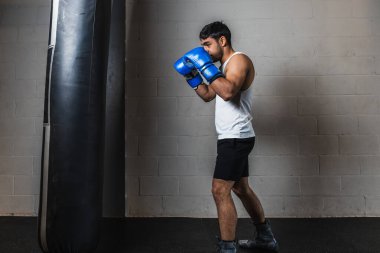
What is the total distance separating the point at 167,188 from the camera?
299cm

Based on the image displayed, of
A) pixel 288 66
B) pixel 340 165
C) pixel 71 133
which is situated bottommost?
pixel 340 165

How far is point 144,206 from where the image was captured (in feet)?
9.79

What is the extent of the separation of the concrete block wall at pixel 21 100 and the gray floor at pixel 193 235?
0.23 m

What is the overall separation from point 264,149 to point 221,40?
1.26 meters

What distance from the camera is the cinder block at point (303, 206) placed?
9.61ft

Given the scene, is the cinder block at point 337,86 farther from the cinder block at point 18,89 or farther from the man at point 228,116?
the cinder block at point 18,89

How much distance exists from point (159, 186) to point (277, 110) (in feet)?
4.11

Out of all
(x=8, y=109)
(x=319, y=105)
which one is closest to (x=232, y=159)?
(x=319, y=105)

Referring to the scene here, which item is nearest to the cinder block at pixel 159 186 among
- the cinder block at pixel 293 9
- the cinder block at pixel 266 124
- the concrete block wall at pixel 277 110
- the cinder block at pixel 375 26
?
the concrete block wall at pixel 277 110

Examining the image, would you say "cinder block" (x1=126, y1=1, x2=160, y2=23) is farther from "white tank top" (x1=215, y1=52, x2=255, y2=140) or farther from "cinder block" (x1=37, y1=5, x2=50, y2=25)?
"white tank top" (x1=215, y1=52, x2=255, y2=140)

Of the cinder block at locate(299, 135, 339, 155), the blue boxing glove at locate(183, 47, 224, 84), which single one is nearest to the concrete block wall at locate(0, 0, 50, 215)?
the blue boxing glove at locate(183, 47, 224, 84)

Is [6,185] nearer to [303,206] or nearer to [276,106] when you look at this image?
[276,106]

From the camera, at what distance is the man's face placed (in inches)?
81.2

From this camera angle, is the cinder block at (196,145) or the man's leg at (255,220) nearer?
the man's leg at (255,220)
